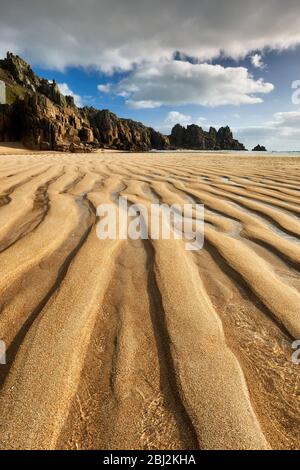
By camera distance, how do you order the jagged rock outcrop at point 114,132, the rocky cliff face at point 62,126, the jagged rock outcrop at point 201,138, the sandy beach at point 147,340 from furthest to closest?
the jagged rock outcrop at point 201,138 → the jagged rock outcrop at point 114,132 → the rocky cliff face at point 62,126 → the sandy beach at point 147,340

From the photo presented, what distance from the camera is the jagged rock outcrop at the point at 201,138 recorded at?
83.5 metres

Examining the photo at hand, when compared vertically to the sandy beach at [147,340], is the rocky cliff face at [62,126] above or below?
above

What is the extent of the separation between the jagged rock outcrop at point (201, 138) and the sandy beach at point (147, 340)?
277ft

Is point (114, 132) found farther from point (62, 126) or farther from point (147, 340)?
point (147, 340)

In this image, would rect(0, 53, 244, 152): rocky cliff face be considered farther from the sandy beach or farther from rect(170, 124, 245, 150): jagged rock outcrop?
the sandy beach

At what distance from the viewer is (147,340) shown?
4.12 ft

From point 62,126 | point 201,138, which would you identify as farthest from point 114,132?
point 201,138

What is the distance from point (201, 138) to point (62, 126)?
59.6 metres

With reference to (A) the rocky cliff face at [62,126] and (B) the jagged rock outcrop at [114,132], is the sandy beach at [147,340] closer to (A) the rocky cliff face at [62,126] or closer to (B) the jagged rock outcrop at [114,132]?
(A) the rocky cliff face at [62,126]

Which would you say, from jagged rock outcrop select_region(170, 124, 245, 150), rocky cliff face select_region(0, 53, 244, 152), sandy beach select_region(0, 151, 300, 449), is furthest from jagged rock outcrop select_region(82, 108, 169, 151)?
sandy beach select_region(0, 151, 300, 449)

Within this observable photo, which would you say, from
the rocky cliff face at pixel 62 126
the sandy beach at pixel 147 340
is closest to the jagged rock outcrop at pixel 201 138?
the rocky cliff face at pixel 62 126

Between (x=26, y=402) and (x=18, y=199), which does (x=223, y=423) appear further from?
(x=18, y=199)

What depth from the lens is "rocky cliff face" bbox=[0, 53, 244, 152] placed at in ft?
95.3
